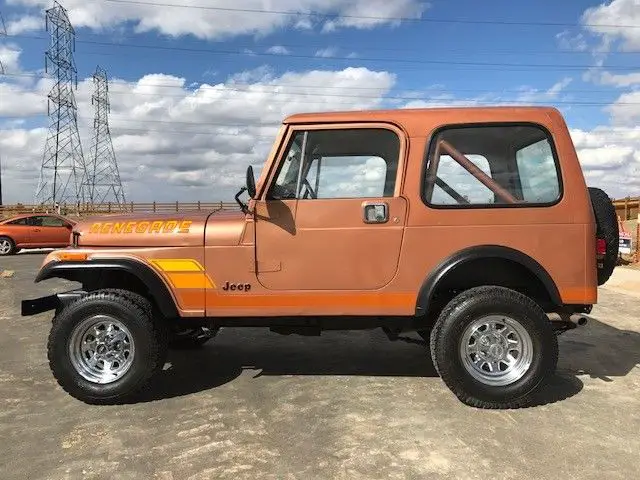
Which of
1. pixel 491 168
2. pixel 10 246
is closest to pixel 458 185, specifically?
pixel 491 168

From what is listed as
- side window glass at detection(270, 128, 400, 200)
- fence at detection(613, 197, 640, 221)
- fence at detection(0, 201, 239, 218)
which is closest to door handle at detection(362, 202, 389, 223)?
side window glass at detection(270, 128, 400, 200)

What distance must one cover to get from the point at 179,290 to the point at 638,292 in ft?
28.0

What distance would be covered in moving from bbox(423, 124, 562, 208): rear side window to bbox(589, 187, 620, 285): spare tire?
53 centimetres

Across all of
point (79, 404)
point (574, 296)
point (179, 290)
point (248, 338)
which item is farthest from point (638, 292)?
point (79, 404)

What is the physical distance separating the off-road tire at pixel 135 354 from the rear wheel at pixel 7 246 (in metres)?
16.3

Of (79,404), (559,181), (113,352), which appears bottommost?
(79,404)

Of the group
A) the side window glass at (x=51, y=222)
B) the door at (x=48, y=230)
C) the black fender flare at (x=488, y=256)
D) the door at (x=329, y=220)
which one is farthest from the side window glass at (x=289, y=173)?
the side window glass at (x=51, y=222)

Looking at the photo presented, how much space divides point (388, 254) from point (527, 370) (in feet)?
4.43

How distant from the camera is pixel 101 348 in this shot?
4.34m

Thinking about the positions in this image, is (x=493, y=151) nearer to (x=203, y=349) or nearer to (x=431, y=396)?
(x=431, y=396)

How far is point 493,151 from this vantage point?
4371 mm

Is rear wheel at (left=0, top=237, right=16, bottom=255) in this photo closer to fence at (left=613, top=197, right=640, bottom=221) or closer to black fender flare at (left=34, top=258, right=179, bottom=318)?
black fender flare at (left=34, top=258, right=179, bottom=318)

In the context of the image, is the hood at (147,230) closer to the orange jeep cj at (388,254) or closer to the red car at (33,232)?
the orange jeep cj at (388,254)

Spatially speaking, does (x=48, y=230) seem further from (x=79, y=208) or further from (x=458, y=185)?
(x=79, y=208)
